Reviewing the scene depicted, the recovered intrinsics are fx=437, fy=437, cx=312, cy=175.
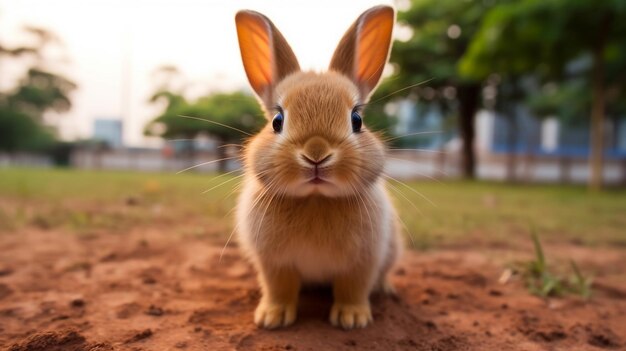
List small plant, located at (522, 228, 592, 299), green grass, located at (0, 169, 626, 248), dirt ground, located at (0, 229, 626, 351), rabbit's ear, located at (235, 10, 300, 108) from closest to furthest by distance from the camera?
dirt ground, located at (0, 229, 626, 351)
rabbit's ear, located at (235, 10, 300, 108)
small plant, located at (522, 228, 592, 299)
green grass, located at (0, 169, 626, 248)

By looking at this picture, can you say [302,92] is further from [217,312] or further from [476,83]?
[476,83]

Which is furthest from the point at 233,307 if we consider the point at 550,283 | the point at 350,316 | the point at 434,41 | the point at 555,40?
the point at 434,41

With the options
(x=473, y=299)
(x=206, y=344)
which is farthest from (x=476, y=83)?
(x=206, y=344)

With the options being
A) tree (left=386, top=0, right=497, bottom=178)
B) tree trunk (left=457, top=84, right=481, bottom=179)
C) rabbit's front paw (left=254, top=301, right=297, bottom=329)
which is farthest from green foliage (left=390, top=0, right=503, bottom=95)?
rabbit's front paw (left=254, top=301, right=297, bottom=329)

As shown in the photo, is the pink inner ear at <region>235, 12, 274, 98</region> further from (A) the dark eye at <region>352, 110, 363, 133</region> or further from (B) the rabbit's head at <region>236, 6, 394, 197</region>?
(A) the dark eye at <region>352, 110, 363, 133</region>

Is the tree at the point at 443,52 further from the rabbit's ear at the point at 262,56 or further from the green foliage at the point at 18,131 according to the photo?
the green foliage at the point at 18,131

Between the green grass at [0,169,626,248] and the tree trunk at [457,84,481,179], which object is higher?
the tree trunk at [457,84,481,179]

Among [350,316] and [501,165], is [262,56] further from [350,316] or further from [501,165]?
[501,165]
